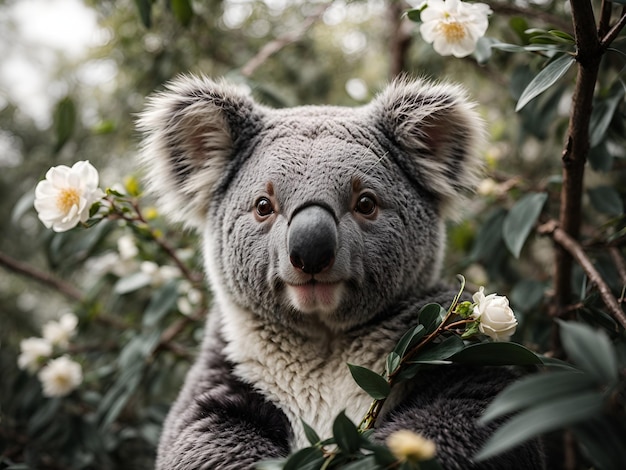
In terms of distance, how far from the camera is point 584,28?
131cm

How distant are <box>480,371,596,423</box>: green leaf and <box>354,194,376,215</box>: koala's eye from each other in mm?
790

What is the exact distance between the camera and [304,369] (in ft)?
5.54

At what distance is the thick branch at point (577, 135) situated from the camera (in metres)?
1.31

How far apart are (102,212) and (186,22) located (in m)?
0.86

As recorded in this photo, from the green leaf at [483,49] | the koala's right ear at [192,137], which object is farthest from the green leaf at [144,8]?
the green leaf at [483,49]

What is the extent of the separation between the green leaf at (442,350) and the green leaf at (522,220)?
2.26 feet

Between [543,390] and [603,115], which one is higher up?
[543,390]

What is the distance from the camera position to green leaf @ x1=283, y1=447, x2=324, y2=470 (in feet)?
3.56

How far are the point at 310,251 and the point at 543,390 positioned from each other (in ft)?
2.21

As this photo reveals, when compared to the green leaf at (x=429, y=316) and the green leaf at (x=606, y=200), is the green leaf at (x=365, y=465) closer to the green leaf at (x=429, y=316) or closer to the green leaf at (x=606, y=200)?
the green leaf at (x=429, y=316)

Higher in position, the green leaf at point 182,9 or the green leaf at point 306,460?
the green leaf at point 182,9

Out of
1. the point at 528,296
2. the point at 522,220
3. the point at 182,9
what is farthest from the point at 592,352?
the point at 182,9

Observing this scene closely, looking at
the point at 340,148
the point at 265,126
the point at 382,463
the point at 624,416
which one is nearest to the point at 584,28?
the point at 340,148

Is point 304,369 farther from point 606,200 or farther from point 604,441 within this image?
point 606,200
